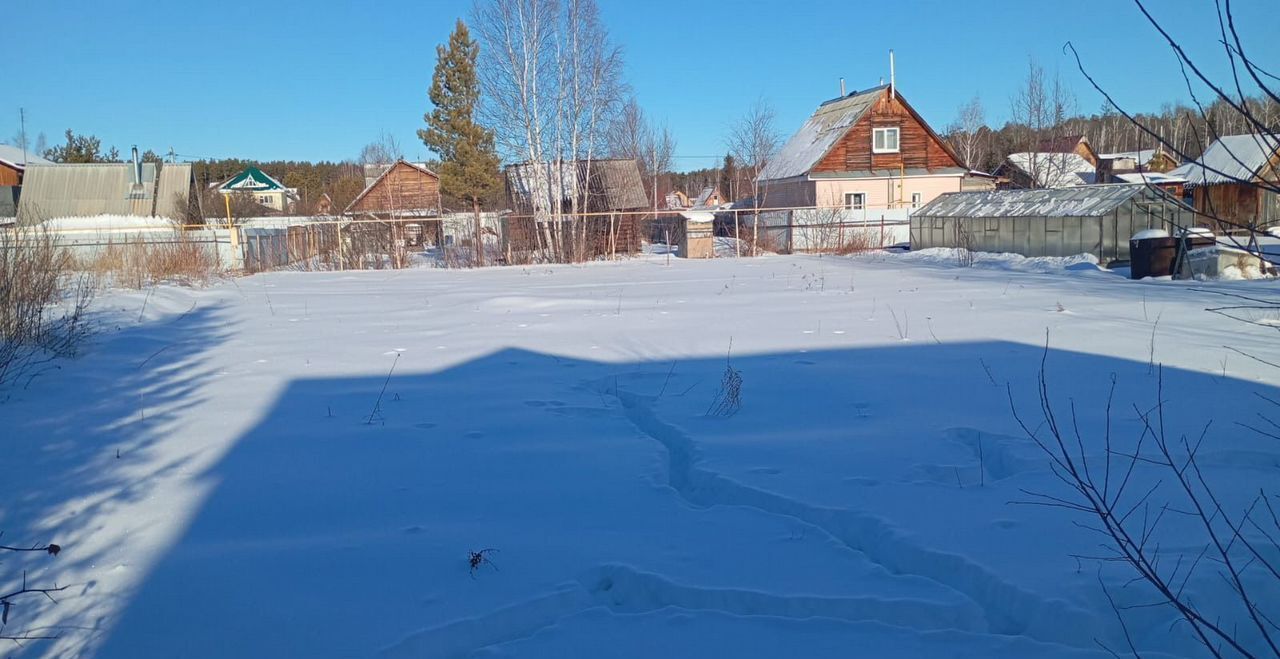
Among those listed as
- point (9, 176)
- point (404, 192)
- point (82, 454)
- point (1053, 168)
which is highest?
point (9, 176)

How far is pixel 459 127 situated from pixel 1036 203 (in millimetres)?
20093

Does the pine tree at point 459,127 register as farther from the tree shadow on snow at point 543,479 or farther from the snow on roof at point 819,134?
the tree shadow on snow at point 543,479

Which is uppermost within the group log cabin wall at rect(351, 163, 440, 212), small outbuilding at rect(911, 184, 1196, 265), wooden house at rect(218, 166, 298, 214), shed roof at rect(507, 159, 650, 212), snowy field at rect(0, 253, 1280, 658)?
wooden house at rect(218, 166, 298, 214)

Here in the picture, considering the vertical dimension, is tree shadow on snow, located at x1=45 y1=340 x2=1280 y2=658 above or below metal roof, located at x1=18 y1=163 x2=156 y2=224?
below

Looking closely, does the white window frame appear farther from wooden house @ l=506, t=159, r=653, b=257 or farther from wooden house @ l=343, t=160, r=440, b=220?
wooden house @ l=343, t=160, r=440, b=220

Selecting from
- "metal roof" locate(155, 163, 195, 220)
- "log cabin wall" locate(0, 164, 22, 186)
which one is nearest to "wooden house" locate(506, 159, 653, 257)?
"metal roof" locate(155, 163, 195, 220)

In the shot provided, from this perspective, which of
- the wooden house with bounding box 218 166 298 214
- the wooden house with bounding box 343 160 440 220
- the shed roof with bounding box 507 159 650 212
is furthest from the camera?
the wooden house with bounding box 218 166 298 214

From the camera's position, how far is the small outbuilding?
2067 centimetres

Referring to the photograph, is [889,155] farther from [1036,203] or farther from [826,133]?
[1036,203]

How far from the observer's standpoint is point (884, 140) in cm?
Result: 3712

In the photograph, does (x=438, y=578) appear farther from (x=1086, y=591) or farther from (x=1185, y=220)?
(x=1185, y=220)

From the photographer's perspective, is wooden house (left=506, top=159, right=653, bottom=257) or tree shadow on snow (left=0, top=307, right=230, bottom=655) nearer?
tree shadow on snow (left=0, top=307, right=230, bottom=655)

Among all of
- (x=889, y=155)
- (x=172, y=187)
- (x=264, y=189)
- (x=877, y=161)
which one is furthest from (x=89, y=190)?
(x=889, y=155)

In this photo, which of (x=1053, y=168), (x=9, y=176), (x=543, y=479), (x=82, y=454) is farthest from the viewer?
(x=9, y=176)
